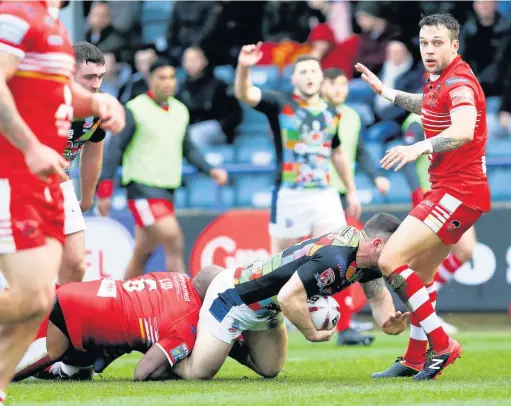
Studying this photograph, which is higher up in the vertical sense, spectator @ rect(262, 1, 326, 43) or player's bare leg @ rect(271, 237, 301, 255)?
spectator @ rect(262, 1, 326, 43)

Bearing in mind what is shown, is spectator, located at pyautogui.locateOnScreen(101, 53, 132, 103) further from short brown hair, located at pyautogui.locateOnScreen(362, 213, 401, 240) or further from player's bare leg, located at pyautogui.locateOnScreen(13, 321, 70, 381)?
short brown hair, located at pyautogui.locateOnScreen(362, 213, 401, 240)

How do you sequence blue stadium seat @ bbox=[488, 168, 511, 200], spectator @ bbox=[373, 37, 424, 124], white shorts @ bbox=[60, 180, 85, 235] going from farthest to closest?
1. spectator @ bbox=[373, 37, 424, 124]
2. blue stadium seat @ bbox=[488, 168, 511, 200]
3. white shorts @ bbox=[60, 180, 85, 235]

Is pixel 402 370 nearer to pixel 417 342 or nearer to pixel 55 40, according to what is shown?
pixel 417 342

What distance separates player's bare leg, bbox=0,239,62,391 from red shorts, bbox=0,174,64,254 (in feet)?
0.14

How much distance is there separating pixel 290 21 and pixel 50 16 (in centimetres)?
1112

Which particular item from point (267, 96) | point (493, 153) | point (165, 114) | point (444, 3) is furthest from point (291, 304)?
point (444, 3)

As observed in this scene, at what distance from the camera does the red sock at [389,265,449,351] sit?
271 inches

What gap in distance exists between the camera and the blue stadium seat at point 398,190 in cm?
1374

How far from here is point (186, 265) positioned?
1277 cm

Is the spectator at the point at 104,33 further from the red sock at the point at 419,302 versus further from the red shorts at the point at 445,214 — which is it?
the red sock at the point at 419,302

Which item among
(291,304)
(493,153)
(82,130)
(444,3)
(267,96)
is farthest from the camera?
(444,3)

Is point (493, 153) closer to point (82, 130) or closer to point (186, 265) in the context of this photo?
point (186, 265)

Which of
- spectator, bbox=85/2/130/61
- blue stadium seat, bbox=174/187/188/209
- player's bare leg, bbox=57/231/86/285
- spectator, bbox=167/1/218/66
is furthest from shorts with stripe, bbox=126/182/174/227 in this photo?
spectator, bbox=85/2/130/61

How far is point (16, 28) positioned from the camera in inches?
190
